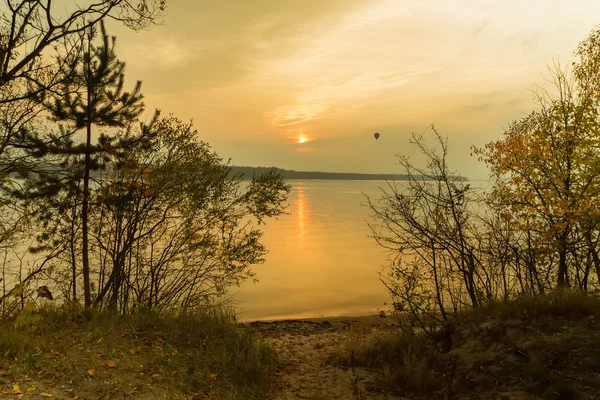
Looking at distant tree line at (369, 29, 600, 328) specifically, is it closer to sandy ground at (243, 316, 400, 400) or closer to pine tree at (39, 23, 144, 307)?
sandy ground at (243, 316, 400, 400)

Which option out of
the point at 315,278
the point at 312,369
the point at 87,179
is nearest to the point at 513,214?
the point at 312,369

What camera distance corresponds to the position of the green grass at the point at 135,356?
550 cm

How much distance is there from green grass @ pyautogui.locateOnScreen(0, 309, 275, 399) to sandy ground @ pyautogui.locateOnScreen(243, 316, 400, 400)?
577 millimetres

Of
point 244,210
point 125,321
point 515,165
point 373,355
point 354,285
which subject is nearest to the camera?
point 125,321

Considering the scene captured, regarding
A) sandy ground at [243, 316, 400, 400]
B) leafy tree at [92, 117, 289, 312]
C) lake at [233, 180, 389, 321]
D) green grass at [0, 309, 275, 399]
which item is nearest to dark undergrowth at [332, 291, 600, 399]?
sandy ground at [243, 316, 400, 400]

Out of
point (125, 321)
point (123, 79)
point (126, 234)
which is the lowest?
point (125, 321)

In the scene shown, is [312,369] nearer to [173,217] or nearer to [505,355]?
[505,355]

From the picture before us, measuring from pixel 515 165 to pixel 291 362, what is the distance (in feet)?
29.1

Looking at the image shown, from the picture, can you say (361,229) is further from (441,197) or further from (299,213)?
(441,197)

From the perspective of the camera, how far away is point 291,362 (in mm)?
9922

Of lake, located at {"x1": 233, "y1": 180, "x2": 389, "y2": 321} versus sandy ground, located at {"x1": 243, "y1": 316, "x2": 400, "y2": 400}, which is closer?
sandy ground, located at {"x1": 243, "y1": 316, "x2": 400, "y2": 400}

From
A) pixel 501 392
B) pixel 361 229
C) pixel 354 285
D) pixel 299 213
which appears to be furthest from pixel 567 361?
pixel 299 213

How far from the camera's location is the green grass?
5500mm


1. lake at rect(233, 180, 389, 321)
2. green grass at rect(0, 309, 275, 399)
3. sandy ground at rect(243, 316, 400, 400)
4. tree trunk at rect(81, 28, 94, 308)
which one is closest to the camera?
green grass at rect(0, 309, 275, 399)
